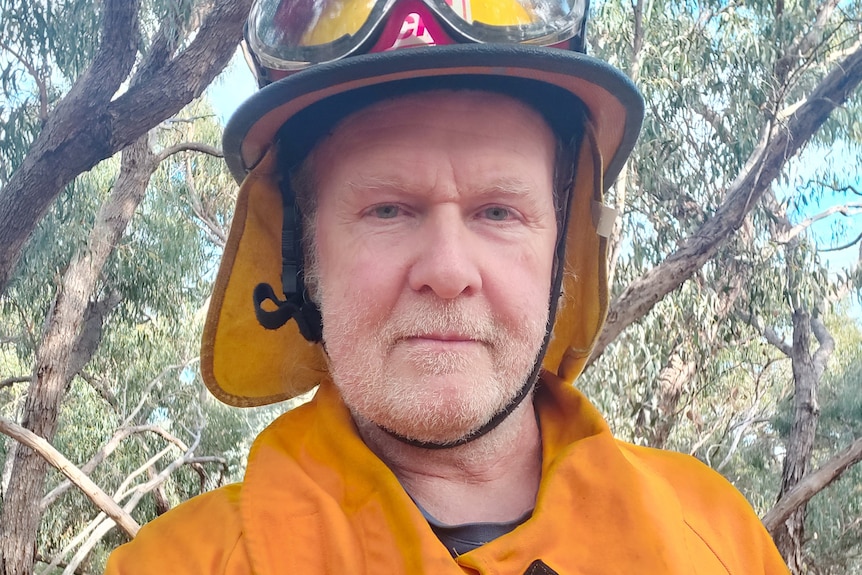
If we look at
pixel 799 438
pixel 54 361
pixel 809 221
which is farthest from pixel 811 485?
pixel 54 361

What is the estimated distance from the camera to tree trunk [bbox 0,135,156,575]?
5496 millimetres

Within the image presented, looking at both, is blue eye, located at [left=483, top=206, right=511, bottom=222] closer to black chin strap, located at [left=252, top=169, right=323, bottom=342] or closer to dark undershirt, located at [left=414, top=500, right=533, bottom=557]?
black chin strap, located at [left=252, top=169, right=323, bottom=342]

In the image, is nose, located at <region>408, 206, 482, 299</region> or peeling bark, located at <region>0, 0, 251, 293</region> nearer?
nose, located at <region>408, 206, 482, 299</region>

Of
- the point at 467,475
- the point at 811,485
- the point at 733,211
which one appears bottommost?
the point at 811,485

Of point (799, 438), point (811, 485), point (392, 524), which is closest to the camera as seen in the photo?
point (392, 524)

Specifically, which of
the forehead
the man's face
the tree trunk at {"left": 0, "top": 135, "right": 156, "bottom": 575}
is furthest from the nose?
the tree trunk at {"left": 0, "top": 135, "right": 156, "bottom": 575}

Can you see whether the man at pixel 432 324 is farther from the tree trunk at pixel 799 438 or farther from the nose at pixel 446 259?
the tree trunk at pixel 799 438

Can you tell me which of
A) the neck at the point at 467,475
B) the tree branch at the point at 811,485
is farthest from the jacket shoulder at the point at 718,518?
the tree branch at the point at 811,485

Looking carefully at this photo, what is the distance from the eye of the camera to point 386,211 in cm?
136

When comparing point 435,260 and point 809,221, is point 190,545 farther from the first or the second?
point 809,221

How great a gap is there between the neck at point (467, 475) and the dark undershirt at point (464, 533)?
0.14ft

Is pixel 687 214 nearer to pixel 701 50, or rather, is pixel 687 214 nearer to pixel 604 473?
pixel 701 50

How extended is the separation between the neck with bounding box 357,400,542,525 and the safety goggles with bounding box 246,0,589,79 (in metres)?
0.70

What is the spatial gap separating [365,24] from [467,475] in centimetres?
84
